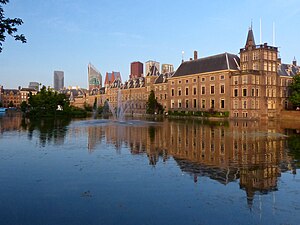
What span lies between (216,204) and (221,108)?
214 feet

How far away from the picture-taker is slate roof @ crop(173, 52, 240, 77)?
7188cm

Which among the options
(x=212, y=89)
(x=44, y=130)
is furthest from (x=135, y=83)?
(x=44, y=130)

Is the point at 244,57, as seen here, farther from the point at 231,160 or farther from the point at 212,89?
the point at 231,160

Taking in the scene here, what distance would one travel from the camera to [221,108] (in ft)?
237

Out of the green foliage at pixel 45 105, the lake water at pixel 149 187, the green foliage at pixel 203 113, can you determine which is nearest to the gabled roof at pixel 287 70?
the green foliage at pixel 203 113

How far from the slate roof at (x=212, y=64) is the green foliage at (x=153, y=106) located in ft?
40.6

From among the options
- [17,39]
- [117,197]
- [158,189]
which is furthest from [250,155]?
[17,39]

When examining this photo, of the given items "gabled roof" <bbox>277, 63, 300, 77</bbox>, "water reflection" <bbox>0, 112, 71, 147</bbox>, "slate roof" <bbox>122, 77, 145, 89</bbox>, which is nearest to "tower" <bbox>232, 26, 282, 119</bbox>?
"gabled roof" <bbox>277, 63, 300, 77</bbox>

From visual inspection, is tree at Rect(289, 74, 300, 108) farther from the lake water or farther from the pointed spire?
the lake water

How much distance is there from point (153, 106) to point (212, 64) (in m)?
Answer: 26.2

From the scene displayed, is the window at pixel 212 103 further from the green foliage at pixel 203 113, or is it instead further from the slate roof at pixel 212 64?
the slate roof at pixel 212 64

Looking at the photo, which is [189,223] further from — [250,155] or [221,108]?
[221,108]

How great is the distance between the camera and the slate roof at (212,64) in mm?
71875

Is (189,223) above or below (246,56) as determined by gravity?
below
